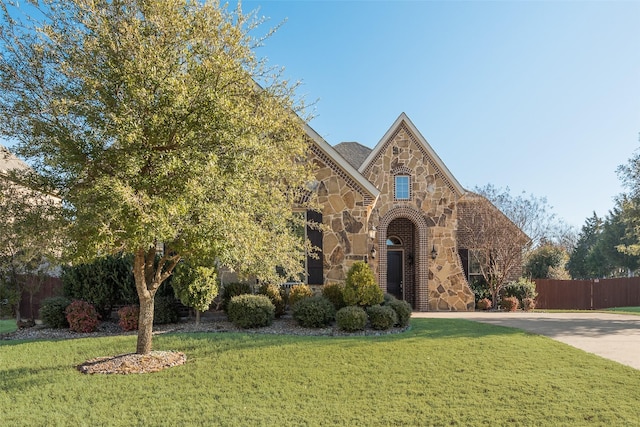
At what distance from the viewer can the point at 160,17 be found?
6.95 meters

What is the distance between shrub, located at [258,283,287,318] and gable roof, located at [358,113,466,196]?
306 inches

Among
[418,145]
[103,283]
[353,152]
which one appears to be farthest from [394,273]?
[103,283]

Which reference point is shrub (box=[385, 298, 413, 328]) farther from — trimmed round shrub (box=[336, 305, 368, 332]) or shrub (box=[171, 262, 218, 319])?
shrub (box=[171, 262, 218, 319])

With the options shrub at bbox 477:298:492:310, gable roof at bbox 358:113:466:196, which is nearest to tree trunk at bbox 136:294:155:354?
gable roof at bbox 358:113:466:196

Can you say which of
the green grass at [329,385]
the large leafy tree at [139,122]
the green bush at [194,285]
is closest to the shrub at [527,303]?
the green grass at [329,385]

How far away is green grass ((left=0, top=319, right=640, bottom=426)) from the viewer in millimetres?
5520

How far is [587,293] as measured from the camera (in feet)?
76.7

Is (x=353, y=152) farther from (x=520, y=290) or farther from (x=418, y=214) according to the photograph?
(x=520, y=290)

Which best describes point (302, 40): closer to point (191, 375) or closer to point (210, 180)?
point (210, 180)

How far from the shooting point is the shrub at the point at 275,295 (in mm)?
12375

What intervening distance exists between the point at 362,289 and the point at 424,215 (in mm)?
7902

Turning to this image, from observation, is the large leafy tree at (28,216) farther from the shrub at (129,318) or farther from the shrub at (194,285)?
the shrub at (129,318)

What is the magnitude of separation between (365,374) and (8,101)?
7.64m

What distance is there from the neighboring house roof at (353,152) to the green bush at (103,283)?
34.9 ft
